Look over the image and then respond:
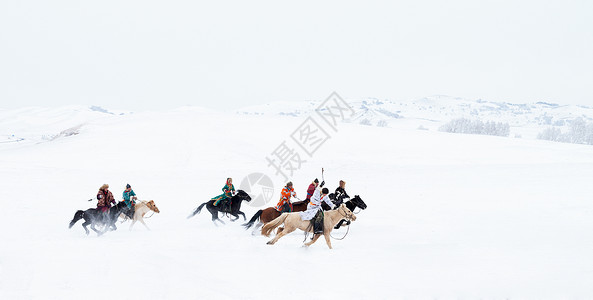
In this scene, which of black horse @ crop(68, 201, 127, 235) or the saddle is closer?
black horse @ crop(68, 201, 127, 235)

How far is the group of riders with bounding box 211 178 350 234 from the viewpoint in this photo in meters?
11.0

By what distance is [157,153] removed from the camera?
35.4 meters

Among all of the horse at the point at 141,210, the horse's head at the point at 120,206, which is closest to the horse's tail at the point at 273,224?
the horse at the point at 141,210

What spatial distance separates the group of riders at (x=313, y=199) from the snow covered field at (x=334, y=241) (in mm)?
915

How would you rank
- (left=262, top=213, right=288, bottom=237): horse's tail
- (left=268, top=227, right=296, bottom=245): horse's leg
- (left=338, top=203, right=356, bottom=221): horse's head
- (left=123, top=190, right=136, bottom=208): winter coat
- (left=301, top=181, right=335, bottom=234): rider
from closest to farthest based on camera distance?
(left=338, top=203, right=356, bottom=221): horse's head
(left=301, top=181, right=335, bottom=234): rider
(left=268, top=227, right=296, bottom=245): horse's leg
(left=262, top=213, right=288, bottom=237): horse's tail
(left=123, top=190, right=136, bottom=208): winter coat

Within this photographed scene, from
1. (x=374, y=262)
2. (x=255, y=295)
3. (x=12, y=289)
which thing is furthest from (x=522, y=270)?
(x=12, y=289)

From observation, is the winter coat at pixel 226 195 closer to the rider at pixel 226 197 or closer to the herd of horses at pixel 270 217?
the rider at pixel 226 197

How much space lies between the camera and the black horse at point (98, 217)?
504 inches

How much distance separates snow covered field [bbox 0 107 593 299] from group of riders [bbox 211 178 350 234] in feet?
3.00

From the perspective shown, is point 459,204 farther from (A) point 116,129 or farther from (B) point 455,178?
(A) point 116,129

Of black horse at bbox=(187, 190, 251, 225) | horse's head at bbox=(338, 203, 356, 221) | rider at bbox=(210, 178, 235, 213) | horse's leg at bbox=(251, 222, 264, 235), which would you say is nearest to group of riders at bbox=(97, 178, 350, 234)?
rider at bbox=(210, 178, 235, 213)

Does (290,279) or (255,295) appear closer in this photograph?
(255,295)

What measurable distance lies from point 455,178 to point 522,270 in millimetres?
16082

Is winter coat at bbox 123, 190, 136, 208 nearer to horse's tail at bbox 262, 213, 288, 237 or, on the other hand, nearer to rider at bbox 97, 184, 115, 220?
rider at bbox 97, 184, 115, 220
